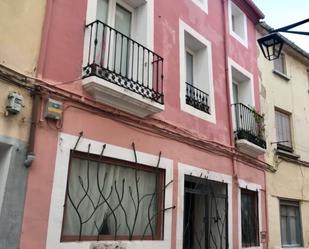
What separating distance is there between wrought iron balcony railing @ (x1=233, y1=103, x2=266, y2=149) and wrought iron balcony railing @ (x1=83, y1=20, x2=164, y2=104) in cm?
308

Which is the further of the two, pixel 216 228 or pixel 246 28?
pixel 246 28

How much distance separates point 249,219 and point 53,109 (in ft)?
20.5

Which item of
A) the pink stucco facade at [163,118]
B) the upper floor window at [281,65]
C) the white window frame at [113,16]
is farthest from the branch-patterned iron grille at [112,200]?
the upper floor window at [281,65]

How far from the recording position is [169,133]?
7477mm

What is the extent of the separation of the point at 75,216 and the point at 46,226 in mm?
629

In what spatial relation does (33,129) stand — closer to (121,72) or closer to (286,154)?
(121,72)

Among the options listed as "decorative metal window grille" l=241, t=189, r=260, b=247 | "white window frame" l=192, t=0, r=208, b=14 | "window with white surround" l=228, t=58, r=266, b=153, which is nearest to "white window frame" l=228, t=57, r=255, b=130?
"window with white surround" l=228, t=58, r=266, b=153

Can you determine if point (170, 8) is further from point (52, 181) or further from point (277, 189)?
point (277, 189)

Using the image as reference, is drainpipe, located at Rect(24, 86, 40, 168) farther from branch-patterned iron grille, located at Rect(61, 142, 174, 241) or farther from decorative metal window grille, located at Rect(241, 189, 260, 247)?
decorative metal window grille, located at Rect(241, 189, 260, 247)

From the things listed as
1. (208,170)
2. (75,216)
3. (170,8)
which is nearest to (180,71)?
(170,8)

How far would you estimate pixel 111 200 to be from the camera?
6289mm

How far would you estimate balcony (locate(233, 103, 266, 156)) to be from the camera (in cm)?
955

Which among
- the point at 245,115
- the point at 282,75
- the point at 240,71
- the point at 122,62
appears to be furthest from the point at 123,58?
the point at 282,75

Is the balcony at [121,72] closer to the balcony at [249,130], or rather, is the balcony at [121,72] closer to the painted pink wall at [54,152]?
the painted pink wall at [54,152]
